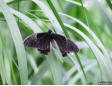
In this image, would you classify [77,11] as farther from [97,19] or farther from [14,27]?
[14,27]

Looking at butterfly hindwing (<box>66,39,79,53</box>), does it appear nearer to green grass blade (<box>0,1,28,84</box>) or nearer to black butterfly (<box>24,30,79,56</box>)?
black butterfly (<box>24,30,79,56</box>)

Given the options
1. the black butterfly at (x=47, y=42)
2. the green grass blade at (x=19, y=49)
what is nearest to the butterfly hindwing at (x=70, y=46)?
the black butterfly at (x=47, y=42)

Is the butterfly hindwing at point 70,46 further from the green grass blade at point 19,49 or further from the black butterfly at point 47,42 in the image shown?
the green grass blade at point 19,49

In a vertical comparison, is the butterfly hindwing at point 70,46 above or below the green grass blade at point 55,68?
above

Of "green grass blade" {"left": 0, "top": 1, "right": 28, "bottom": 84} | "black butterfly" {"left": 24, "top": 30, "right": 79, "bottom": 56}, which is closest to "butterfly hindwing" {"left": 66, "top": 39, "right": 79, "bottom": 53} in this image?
"black butterfly" {"left": 24, "top": 30, "right": 79, "bottom": 56}

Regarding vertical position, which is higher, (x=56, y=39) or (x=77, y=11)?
(x=56, y=39)

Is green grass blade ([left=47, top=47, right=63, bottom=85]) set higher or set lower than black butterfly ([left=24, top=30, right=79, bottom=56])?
lower

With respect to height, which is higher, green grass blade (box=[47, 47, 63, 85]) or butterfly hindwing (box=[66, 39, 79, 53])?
butterfly hindwing (box=[66, 39, 79, 53])

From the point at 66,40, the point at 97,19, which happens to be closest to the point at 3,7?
the point at 66,40
